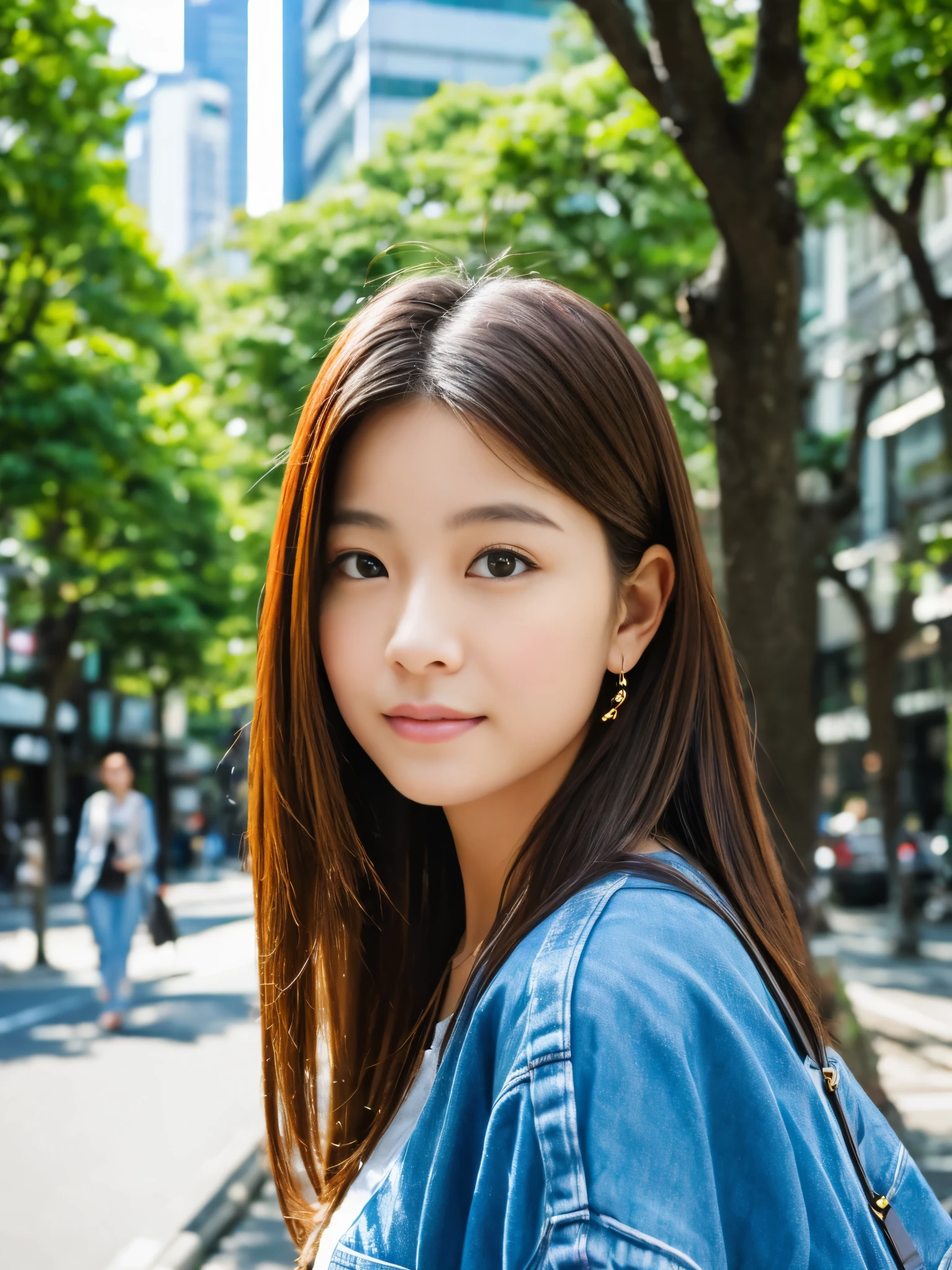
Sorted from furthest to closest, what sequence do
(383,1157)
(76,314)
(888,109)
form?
(76,314) → (888,109) → (383,1157)

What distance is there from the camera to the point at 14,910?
75.3 feet

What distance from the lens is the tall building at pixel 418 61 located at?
42.7m

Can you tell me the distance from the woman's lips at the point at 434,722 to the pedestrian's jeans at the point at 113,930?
372 inches

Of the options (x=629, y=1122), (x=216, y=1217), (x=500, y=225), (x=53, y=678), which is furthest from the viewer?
(x=53, y=678)

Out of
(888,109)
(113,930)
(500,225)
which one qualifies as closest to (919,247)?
(888,109)

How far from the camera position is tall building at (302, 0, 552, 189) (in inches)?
1681

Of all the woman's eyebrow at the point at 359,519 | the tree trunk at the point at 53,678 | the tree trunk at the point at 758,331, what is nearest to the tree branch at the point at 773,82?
the tree trunk at the point at 758,331

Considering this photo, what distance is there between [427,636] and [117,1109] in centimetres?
702

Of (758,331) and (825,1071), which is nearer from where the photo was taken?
(825,1071)

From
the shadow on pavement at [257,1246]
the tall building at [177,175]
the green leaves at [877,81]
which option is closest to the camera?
the shadow on pavement at [257,1246]

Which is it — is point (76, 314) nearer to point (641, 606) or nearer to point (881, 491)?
point (641, 606)

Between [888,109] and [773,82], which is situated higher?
[888,109]

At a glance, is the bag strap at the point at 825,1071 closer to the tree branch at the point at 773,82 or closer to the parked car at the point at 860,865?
the tree branch at the point at 773,82

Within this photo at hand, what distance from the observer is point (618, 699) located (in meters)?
1.34
